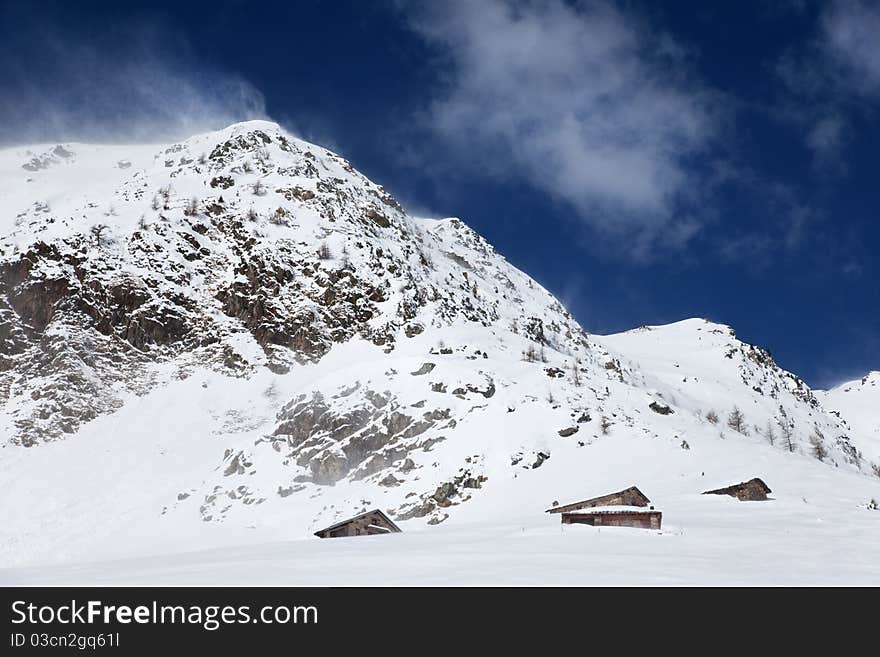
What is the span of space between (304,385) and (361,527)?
58.2 meters

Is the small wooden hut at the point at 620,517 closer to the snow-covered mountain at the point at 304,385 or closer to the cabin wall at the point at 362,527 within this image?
the snow-covered mountain at the point at 304,385

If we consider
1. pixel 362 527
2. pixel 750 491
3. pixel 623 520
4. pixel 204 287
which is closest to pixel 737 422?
pixel 750 491

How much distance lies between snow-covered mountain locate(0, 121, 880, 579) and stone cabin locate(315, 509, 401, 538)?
6536 millimetres

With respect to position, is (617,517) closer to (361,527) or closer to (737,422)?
(361,527)

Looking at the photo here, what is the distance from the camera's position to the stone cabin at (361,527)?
3497 centimetres

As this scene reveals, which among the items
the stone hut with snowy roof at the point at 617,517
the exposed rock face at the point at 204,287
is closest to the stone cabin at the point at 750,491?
the stone hut with snowy roof at the point at 617,517

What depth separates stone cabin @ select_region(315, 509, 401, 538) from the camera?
115 feet

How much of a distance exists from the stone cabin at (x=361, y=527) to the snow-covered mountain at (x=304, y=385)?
6536 mm

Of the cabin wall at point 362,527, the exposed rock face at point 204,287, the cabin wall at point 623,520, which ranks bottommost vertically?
the cabin wall at point 362,527

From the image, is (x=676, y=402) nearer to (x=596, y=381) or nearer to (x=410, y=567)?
(x=596, y=381)

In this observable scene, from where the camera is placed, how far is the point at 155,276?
10762 centimetres

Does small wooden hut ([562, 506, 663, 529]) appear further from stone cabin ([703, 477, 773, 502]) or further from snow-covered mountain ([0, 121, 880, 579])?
stone cabin ([703, 477, 773, 502])

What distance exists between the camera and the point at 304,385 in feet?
303

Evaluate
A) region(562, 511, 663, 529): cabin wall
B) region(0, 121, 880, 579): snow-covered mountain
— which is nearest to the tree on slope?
Answer: region(0, 121, 880, 579): snow-covered mountain
